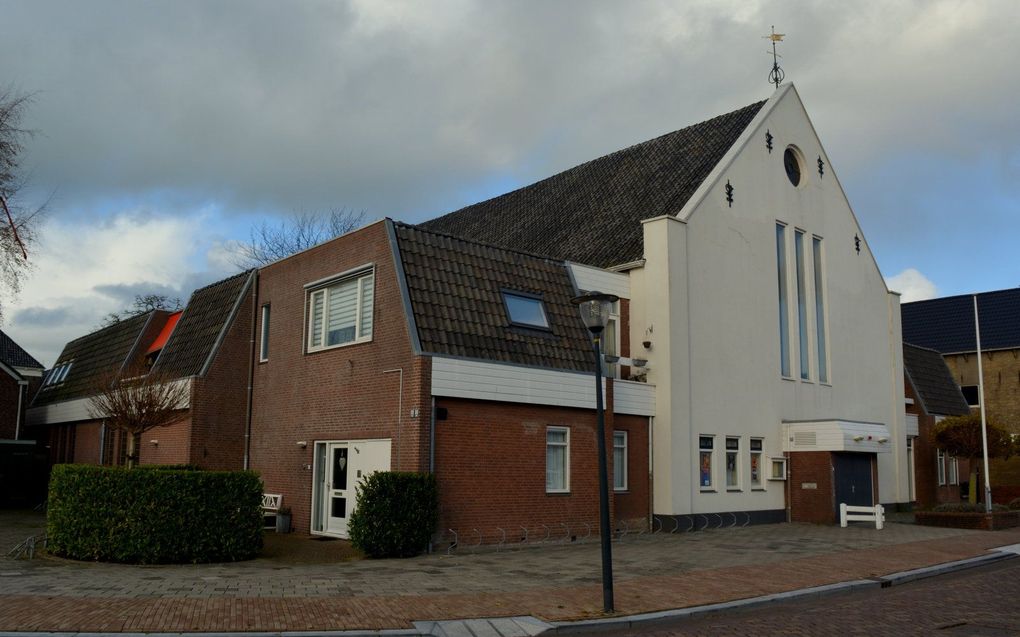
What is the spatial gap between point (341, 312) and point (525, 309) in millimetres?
4060

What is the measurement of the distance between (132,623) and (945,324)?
47277 millimetres

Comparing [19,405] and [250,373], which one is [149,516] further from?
[19,405]

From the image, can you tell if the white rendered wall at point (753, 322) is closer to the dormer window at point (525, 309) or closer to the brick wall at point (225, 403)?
the dormer window at point (525, 309)

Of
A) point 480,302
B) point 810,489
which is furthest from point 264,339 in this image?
point 810,489

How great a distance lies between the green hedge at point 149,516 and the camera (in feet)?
44.5

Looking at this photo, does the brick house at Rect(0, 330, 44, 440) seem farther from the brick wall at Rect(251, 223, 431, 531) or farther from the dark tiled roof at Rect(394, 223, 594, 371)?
the dark tiled roof at Rect(394, 223, 594, 371)

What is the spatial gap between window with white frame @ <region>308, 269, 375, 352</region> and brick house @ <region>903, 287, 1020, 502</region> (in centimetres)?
3263

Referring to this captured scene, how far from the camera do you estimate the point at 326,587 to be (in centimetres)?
1159

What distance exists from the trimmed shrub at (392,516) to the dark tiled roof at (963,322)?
38.2 metres

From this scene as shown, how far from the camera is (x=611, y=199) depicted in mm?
26031

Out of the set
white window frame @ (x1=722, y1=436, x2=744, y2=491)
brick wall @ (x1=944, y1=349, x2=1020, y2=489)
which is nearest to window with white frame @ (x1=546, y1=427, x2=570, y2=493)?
white window frame @ (x1=722, y1=436, x2=744, y2=491)

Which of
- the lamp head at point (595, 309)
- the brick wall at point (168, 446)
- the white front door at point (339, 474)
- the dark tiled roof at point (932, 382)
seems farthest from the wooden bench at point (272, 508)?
the dark tiled roof at point (932, 382)

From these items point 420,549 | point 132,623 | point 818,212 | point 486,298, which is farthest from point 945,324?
point 132,623

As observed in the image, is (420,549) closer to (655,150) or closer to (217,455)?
(217,455)
